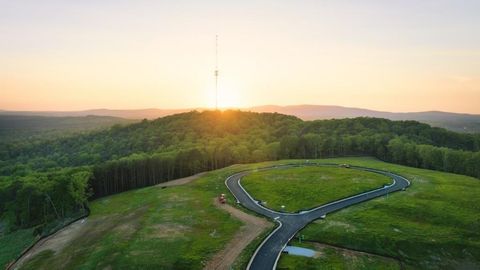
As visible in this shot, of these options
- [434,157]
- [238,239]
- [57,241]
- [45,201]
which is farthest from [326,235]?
[434,157]

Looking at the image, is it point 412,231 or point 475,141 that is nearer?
point 412,231

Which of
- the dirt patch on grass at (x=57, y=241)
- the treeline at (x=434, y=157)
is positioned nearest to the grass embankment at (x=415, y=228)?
the treeline at (x=434, y=157)

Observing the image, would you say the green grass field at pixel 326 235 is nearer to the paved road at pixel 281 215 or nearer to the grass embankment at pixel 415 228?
the grass embankment at pixel 415 228

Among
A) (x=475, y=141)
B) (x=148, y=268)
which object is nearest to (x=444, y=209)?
(x=148, y=268)

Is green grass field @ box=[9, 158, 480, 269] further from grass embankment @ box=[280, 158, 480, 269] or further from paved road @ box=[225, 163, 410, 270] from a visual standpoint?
paved road @ box=[225, 163, 410, 270]

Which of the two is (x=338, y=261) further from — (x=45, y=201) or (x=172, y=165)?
(x=172, y=165)

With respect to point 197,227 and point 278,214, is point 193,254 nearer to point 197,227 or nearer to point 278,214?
point 197,227
